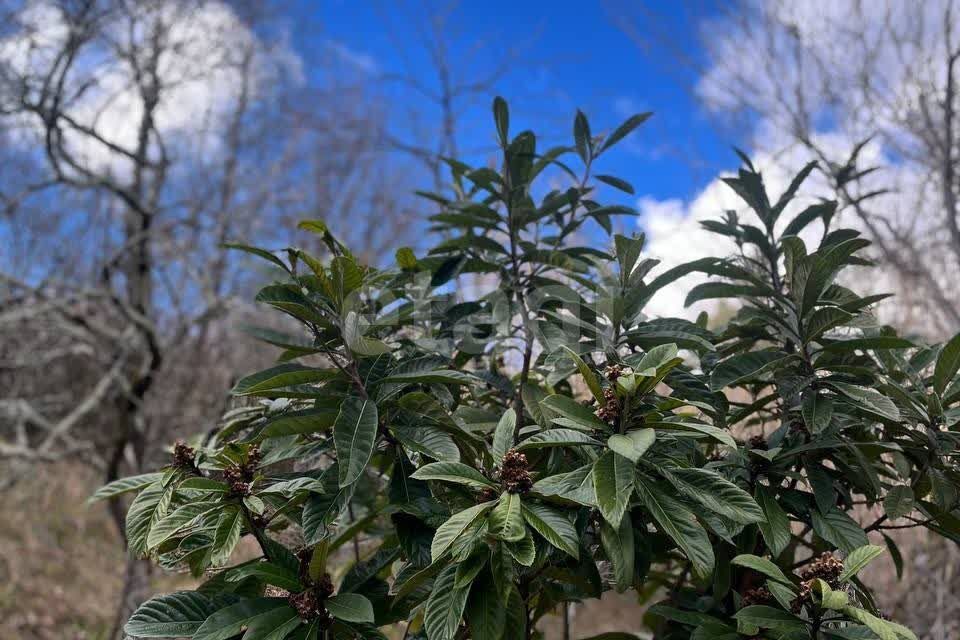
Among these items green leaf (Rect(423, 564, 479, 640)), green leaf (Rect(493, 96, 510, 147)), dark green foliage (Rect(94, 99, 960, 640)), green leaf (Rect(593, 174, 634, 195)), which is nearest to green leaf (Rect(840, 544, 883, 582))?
dark green foliage (Rect(94, 99, 960, 640))

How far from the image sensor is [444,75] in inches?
194

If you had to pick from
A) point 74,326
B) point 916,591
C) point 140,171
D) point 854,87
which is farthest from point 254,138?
point 916,591

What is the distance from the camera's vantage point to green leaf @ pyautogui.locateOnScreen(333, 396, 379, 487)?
93 cm

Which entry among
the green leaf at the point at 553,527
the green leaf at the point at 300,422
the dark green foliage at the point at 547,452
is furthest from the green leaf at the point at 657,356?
the green leaf at the point at 300,422

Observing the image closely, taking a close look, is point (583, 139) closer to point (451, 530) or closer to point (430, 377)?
point (430, 377)

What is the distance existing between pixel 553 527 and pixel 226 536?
1.49 ft

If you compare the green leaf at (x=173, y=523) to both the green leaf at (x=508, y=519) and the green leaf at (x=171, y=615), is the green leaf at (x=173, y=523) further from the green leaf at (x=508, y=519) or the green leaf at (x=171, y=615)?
the green leaf at (x=508, y=519)

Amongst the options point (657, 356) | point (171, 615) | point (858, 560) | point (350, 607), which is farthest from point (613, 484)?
point (171, 615)

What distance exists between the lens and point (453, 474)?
0.91 metres

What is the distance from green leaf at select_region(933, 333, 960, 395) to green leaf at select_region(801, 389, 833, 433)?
184mm

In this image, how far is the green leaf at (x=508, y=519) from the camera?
842 millimetres

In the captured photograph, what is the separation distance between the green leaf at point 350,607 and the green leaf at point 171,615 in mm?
179

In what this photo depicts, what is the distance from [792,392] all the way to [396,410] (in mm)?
625

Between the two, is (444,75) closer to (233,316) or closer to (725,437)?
(233,316)
